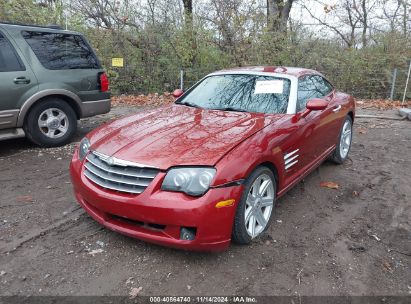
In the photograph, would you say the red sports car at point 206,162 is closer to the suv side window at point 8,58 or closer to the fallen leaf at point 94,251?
the fallen leaf at point 94,251

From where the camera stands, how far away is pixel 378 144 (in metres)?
6.68

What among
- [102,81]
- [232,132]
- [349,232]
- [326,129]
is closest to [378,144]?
[326,129]

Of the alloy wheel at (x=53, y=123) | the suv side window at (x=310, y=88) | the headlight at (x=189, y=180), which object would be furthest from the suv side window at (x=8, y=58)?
the suv side window at (x=310, y=88)

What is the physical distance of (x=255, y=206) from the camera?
3.23 m

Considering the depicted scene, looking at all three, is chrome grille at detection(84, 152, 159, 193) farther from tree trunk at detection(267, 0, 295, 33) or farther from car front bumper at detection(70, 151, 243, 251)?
tree trunk at detection(267, 0, 295, 33)

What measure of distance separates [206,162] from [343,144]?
137 inches

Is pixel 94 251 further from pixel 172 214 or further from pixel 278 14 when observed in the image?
pixel 278 14

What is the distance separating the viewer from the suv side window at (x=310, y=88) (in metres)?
4.21

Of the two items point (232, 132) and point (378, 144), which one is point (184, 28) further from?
point (232, 132)

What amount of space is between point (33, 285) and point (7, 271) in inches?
12.4

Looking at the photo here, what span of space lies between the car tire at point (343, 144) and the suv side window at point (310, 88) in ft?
1.99

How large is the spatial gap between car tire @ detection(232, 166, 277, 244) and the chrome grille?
771 mm

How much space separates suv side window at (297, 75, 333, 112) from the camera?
421 centimetres

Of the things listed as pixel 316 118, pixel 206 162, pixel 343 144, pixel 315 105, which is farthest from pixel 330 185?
pixel 206 162
